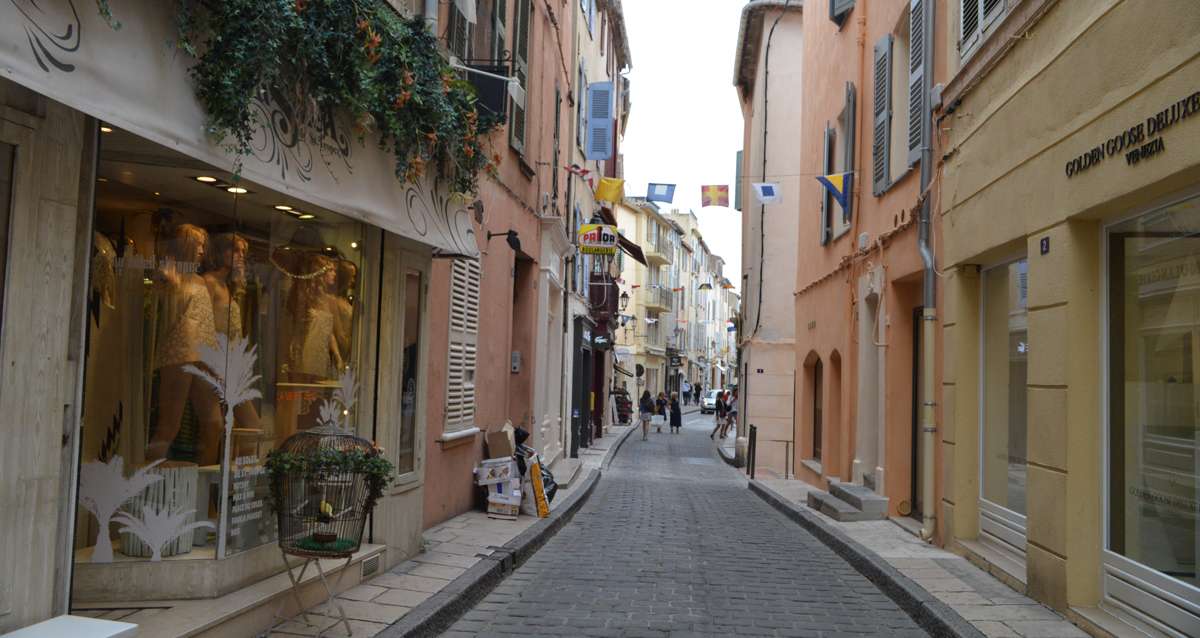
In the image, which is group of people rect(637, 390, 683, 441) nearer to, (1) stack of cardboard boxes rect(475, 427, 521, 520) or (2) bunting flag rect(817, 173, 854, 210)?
(2) bunting flag rect(817, 173, 854, 210)

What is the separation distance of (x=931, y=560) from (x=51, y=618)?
23.8ft

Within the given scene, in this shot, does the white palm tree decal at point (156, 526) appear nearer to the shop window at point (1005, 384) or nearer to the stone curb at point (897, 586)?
the stone curb at point (897, 586)

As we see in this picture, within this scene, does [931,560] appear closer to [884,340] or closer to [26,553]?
[884,340]

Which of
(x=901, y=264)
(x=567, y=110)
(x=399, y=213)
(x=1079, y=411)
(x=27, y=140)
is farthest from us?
(x=567, y=110)

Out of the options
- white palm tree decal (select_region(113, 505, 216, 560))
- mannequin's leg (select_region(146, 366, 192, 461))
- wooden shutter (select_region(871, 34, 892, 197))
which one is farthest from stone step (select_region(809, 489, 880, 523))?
mannequin's leg (select_region(146, 366, 192, 461))

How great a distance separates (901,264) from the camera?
11875 millimetres

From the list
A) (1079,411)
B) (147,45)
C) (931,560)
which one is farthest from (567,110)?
(147,45)

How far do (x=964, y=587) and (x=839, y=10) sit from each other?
33.2 ft

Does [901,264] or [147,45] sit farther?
[901,264]

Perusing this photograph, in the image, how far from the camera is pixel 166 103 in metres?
4.54

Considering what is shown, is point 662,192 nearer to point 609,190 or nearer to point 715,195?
point 609,190

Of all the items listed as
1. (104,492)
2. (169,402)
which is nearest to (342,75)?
(169,402)

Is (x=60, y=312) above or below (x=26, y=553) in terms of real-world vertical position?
above

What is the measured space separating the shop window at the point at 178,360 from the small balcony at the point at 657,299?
5282cm
